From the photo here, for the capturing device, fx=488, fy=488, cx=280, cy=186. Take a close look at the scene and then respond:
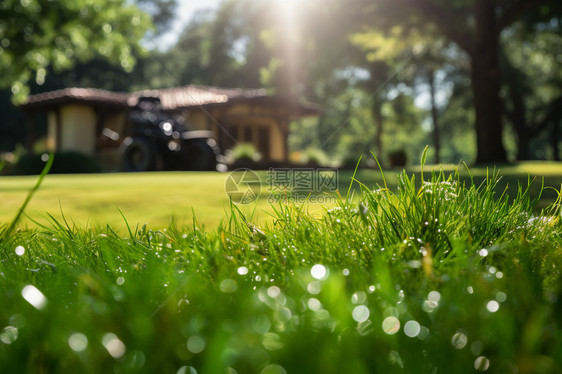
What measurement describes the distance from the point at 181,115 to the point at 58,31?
7.14 m

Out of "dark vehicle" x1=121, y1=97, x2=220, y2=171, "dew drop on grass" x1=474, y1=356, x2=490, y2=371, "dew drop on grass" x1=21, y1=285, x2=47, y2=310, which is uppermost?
"dew drop on grass" x1=21, y1=285, x2=47, y2=310

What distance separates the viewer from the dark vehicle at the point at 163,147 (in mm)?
15164

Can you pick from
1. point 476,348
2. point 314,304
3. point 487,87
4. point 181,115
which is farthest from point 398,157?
point 476,348

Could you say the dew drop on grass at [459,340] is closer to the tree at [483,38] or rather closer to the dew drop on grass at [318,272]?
the dew drop on grass at [318,272]

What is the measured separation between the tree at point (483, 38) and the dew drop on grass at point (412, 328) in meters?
14.9

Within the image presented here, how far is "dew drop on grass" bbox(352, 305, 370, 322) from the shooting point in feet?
3.74

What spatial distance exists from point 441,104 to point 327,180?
3702 centimetres

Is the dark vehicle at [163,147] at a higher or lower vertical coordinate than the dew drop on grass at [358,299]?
lower

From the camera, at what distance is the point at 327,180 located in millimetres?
5223

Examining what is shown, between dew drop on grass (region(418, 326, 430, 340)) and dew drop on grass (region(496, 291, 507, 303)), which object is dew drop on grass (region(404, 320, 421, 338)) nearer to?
dew drop on grass (region(418, 326, 430, 340))

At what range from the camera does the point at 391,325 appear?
3.64ft

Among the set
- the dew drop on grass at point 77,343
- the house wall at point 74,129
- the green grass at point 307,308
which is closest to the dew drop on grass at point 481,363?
the green grass at point 307,308

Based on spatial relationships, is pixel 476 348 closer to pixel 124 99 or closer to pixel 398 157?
pixel 398 157

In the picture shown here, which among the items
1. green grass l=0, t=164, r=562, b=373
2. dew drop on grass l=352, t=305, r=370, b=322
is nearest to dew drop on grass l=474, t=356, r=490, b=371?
green grass l=0, t=164, r=562, b=373
